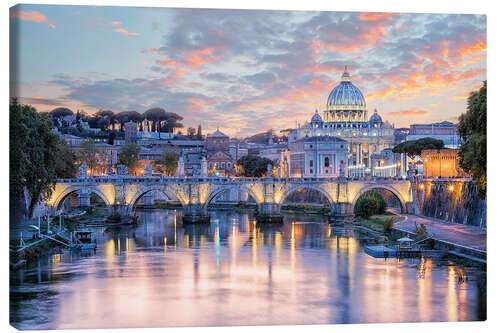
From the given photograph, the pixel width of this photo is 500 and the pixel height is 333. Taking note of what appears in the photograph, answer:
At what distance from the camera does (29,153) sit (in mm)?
24422

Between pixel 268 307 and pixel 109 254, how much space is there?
38.5 ft

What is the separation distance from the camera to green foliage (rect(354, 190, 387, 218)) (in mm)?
40594

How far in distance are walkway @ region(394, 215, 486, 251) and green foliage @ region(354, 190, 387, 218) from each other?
150 inches

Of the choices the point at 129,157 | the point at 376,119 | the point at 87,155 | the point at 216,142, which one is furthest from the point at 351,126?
the point at 87,155

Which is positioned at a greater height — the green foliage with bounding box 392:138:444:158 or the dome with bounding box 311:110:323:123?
the dome with bounding box 311:110:323:123

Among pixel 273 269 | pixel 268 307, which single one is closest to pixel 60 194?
pixel 273 269

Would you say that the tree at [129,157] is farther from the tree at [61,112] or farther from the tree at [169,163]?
the tree at [61,112]

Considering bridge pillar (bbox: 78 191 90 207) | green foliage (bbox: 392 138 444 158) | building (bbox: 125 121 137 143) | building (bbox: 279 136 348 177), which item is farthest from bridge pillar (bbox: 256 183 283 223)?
building (bbox: 125 121 137 143)

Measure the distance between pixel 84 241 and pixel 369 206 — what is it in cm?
1732

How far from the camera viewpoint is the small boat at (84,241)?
28.5 metres

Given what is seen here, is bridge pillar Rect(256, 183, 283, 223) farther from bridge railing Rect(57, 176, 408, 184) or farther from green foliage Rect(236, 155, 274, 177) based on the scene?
green foliage Rect(236, 155, 274, 177)

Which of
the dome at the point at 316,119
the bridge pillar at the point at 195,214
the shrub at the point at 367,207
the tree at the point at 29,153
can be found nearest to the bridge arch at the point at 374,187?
the shrub at the point at 367,207

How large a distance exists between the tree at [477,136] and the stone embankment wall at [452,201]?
7960 millimetres

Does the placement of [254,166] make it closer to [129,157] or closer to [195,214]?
[129,157]
